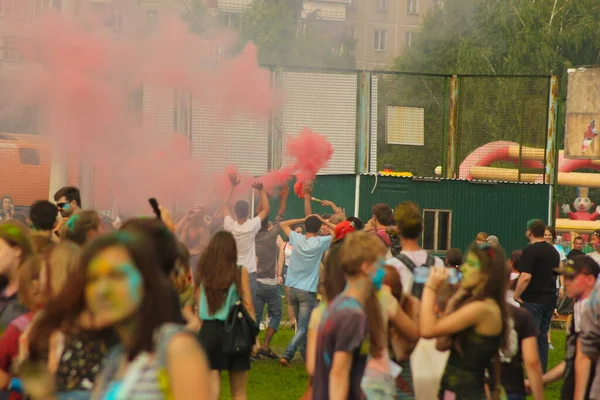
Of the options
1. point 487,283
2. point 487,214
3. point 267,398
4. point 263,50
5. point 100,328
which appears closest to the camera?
point 100,328

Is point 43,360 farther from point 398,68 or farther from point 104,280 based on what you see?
point 398,68

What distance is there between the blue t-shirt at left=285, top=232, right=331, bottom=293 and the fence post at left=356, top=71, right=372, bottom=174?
738 centimetres

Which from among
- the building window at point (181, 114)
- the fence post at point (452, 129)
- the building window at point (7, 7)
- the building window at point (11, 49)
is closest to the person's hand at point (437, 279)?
the building window at point (181, 114)

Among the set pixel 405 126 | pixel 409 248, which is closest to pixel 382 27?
pixel 405 126

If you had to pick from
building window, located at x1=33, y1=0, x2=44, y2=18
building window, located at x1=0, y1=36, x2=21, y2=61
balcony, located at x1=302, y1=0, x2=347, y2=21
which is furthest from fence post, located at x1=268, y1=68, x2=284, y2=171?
balcony, located at x1=302, y1=0, x2=347, y2=21

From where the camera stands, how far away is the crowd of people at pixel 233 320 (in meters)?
3.29

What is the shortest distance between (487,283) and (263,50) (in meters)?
43.3

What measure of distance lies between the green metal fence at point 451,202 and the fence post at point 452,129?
387 mm

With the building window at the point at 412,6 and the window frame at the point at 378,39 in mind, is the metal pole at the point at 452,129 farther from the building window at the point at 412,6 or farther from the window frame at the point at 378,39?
the building window at the point at 412,6

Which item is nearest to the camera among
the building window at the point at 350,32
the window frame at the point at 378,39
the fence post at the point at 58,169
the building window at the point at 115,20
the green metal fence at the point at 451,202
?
the green metal fence at the point at 451,202

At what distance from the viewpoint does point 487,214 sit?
68.9 ft

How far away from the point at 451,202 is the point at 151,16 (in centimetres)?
760

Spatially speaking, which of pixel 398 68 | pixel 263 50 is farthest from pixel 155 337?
pixel 398 68

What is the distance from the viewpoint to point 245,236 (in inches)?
482
